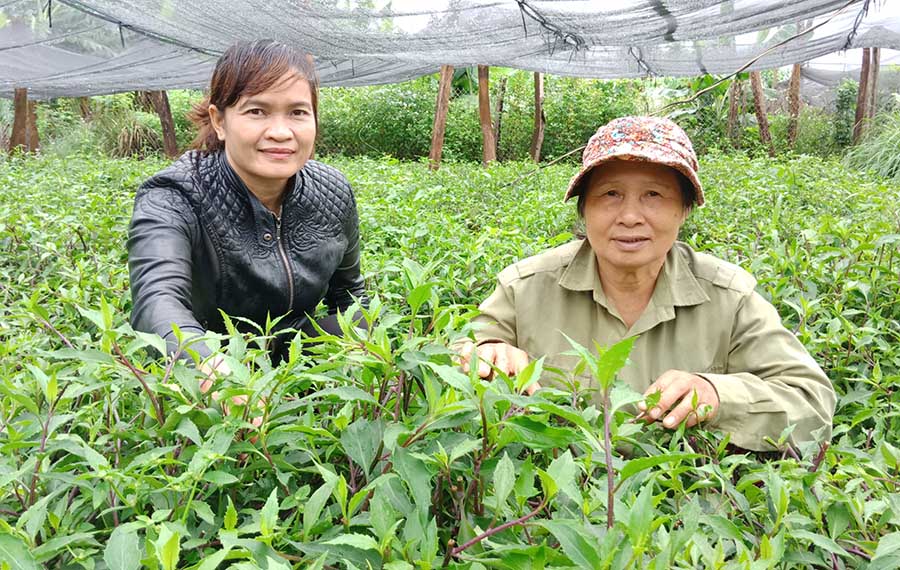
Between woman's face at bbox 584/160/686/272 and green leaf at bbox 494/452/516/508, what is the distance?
105cm

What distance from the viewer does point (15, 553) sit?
72 cm

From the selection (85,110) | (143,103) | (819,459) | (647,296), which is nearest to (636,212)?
(647,296)

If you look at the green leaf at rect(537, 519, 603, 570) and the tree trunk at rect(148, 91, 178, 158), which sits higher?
the green leaf at rect(537, 519, 603, 570)

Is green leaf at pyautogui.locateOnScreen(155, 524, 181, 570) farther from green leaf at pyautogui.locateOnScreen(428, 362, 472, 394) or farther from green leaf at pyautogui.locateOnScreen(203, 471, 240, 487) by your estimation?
green leaf at pyautogui.locateOnScreen(428, 362, 472, 394)

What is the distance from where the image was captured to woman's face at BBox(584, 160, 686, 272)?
1.74 m

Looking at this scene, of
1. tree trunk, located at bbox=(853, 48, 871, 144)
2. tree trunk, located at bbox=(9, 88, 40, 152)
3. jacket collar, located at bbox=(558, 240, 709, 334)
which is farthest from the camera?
tree trunk, located at bbox=(853, 48, 871, 144)

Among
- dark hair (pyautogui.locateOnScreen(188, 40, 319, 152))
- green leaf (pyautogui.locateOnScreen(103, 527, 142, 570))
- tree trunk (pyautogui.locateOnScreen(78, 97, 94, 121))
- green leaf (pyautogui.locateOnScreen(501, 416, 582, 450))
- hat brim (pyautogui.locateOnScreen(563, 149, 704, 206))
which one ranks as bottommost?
tree trunk (pyautogui.locateOnScreen(78, 97, 94, 121))

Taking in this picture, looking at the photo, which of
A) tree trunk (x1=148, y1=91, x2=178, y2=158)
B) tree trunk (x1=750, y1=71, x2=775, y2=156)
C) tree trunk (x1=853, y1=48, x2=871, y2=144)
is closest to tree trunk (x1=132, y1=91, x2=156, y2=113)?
tree trunk (x1=148, y1=91, x2=178, y2=158)

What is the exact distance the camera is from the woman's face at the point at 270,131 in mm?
2049

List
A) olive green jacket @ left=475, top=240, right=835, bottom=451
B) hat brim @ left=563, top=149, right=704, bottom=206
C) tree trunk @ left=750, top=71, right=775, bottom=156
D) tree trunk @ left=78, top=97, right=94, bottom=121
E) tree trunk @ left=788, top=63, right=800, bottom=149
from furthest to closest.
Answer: tree trunk @ left=78, top=97, right=94, bottom=121 < tree trunk @ left=788, top=63, right=800, bottom=149 < tree trunk @ left=750, top=71, right=775, bottom=156 < hat brim @ left=563, top=149, right=704, bottom=206 < olive green jacket @ left=475, top=240, right=835, bottom=451

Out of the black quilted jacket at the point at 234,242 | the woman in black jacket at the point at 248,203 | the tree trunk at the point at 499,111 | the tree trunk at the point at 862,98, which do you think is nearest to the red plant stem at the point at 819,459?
the black quilted jacket at the point at 234,242

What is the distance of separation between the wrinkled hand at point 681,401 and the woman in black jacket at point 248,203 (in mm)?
1140

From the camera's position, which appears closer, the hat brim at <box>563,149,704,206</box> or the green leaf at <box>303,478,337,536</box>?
the green leaf at <box>303,478,337,536</box>

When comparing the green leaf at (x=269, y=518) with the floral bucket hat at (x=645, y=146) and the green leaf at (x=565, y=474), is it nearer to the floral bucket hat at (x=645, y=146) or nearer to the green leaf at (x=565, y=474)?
the green leaf at (x=565, y=474)
